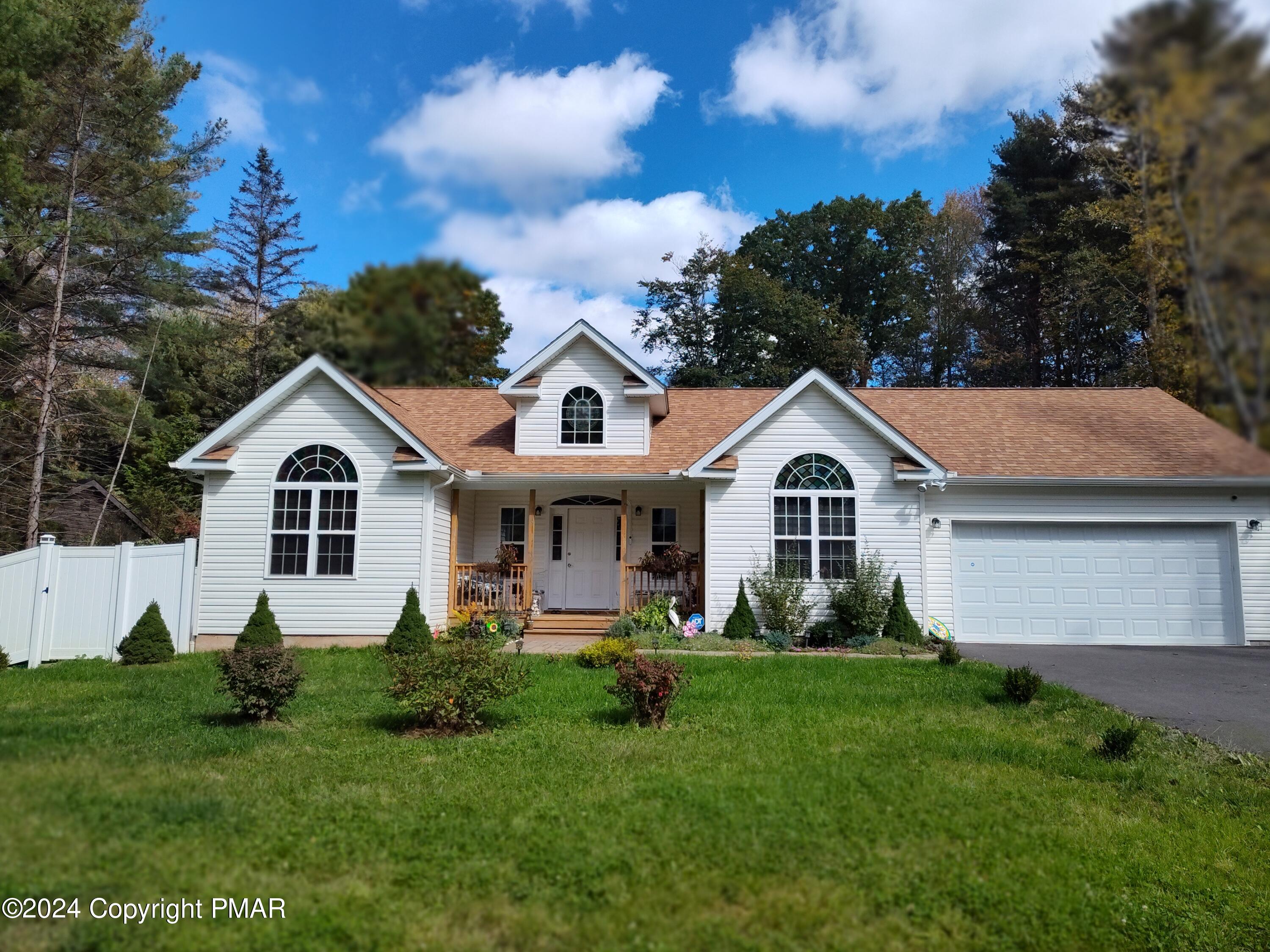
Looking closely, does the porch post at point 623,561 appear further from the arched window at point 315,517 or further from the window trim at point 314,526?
the arched window at point 315,517

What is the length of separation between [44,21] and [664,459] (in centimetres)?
1116

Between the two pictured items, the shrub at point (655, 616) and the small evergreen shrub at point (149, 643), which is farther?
the shrub at point (655, 616)

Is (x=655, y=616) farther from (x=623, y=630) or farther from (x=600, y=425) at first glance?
(x=600, y=425)

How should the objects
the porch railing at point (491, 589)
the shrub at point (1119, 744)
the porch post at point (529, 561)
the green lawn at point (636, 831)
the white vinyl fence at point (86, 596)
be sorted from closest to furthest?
1. the green lawn at point (636, 831)
2. the shrub at point (1119, 744)
3. the white vinyl fence at point (86, 596)
4. the porch railing at point (491, 589)
5. the porch post at point (529, 561)

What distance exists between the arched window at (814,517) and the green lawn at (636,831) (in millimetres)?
5954

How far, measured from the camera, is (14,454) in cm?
1944

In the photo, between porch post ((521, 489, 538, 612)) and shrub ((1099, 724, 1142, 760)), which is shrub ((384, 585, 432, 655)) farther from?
shrub ((1099, 724, 1142, 760))

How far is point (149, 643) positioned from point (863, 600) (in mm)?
11453

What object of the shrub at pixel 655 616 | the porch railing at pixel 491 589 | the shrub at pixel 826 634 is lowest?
the shrub at pixel 826 634

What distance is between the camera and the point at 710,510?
14.3m

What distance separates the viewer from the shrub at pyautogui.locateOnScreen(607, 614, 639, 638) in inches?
533

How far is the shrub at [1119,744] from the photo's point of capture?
276 inches

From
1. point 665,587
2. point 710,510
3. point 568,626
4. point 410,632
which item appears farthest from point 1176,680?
point 410,632

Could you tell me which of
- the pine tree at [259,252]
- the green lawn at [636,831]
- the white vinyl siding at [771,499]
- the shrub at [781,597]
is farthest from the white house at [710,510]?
the pine tree at [259,252]
